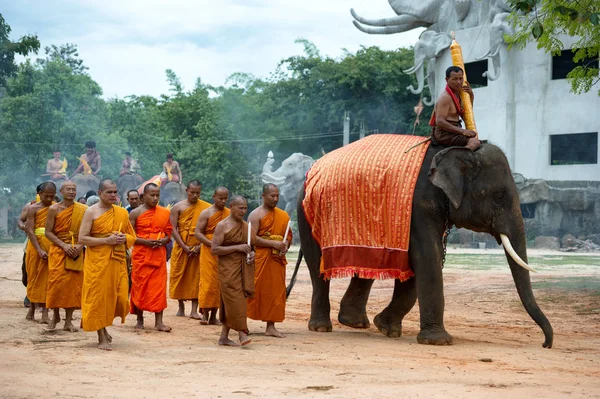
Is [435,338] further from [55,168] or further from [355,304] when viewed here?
[55,168]

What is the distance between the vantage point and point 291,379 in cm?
750

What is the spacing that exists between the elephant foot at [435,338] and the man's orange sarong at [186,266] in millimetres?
3663

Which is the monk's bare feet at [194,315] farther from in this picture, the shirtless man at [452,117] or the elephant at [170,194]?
the elephant at [170,194]

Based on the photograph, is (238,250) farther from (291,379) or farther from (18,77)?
(18,77)

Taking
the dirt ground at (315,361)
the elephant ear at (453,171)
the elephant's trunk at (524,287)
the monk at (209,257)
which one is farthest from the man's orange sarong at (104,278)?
the elephant's trunk at (524,287)

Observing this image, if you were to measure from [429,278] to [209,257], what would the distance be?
3.07 meters

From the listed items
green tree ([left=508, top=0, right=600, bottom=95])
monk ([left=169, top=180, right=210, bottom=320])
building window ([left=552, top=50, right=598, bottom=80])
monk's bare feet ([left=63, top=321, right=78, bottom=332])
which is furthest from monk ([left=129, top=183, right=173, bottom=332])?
building window ([left=552, top=50, right=598, bottom=80])

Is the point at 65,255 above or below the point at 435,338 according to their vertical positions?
above

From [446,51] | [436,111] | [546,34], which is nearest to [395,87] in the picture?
[446,51]

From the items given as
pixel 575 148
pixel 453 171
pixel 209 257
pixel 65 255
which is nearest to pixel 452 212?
pixel 453 171

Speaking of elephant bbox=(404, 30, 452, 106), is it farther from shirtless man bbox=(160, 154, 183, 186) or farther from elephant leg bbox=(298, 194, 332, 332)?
elephant leg bbox=(298, 194, 332, 332)

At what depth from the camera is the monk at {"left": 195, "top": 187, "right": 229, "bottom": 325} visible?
452 inches

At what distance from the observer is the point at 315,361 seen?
8.56 meters

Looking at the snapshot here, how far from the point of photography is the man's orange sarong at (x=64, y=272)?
1057cm
